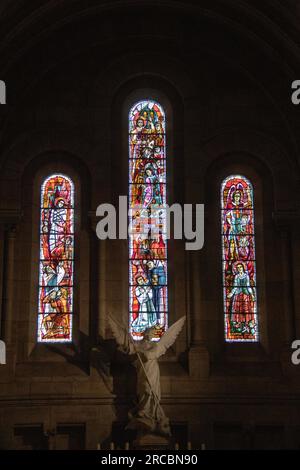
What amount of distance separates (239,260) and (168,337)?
110 inches

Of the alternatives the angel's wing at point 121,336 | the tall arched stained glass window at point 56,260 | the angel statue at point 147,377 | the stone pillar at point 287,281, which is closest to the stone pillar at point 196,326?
the angel statue at point 147,377

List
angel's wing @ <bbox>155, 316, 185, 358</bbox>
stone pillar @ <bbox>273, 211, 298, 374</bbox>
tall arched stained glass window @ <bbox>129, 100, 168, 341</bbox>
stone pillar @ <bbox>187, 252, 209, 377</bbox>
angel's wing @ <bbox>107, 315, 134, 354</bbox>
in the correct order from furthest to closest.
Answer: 1. tall arched stained glass window @ <bbox>129, 100, 168, 341</bbox>
2. stone pillar @ <bbox>273, 211, 298, 374</bbox>
3. stone pillar @ <bbox>187, 252, 209, 377</bbox>
4. angel's wing @ <bbox>155, 316, 185, 358</bbox>
5. angel's wing @ <bbox>107, 315, 134, 354</bbox>

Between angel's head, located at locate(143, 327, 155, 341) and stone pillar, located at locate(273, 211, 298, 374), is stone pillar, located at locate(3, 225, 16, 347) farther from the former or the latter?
stone pillar, located at locate(273, 211, 298, 374)

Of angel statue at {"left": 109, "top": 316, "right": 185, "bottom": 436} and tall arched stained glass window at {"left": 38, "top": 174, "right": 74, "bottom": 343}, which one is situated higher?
tall arched stained glass window at {"left": 38, "top": 174, "right": 74, "bottom": 343}

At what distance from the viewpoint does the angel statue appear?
722 inches

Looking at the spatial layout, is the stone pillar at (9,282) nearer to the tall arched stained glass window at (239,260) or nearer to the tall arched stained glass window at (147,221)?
the tall arched stained glass window at (147,221)

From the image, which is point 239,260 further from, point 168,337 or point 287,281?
point 168,337

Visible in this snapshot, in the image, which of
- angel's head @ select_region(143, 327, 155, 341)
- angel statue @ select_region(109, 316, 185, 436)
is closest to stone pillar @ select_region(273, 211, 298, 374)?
angel statue @ select_region(109, 316, 185, 436)

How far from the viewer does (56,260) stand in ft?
67.5

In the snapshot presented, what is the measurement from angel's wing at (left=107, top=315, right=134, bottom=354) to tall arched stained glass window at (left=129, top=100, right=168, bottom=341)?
1094 millimetres

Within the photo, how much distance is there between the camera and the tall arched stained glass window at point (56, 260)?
2014 centimetres

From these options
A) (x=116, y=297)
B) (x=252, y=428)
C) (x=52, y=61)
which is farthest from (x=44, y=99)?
(x=252, y=428)

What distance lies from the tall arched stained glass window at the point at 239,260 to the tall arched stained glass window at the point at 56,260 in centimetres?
344

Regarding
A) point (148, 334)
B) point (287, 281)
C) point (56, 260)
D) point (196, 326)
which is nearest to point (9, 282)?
point (56, 260)
